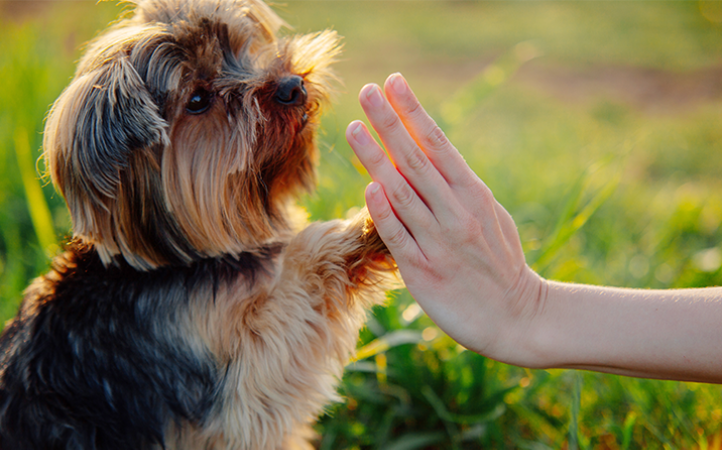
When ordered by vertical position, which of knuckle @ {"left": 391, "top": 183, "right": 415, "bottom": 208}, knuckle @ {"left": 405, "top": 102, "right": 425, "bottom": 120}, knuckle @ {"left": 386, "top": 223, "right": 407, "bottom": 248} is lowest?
knuckle @ {"left": 386, "top": 223, "right": 407, "bottom": 248}

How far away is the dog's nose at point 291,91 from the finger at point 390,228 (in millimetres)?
577

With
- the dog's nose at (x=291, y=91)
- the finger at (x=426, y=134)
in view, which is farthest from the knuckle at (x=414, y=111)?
the dog's nose at (x=291, y=91)

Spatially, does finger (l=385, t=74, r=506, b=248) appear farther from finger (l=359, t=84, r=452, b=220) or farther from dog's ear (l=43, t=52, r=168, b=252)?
dog's ear (l=43, t=52, r=168, b=252)

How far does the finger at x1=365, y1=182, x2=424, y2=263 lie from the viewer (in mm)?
1329

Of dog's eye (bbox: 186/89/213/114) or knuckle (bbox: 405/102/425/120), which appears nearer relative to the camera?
knuckle (bbox: 405/102/425/120)

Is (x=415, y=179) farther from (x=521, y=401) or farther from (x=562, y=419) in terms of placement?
(x=562, y=419)

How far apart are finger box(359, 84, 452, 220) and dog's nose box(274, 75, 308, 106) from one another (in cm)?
46

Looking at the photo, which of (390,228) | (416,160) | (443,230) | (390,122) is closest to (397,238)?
(390,228)

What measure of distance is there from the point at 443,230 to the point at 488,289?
272mm

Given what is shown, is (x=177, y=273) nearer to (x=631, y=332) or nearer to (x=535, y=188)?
(x=631, y=332)

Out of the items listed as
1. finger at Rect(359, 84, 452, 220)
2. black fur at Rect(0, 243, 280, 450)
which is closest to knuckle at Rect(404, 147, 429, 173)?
finger at Rect(359, 84, 452, 220)

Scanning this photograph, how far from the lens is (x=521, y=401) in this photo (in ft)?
7.18

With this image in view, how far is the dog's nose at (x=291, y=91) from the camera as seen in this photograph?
5.42ft

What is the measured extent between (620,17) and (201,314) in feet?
41.7
